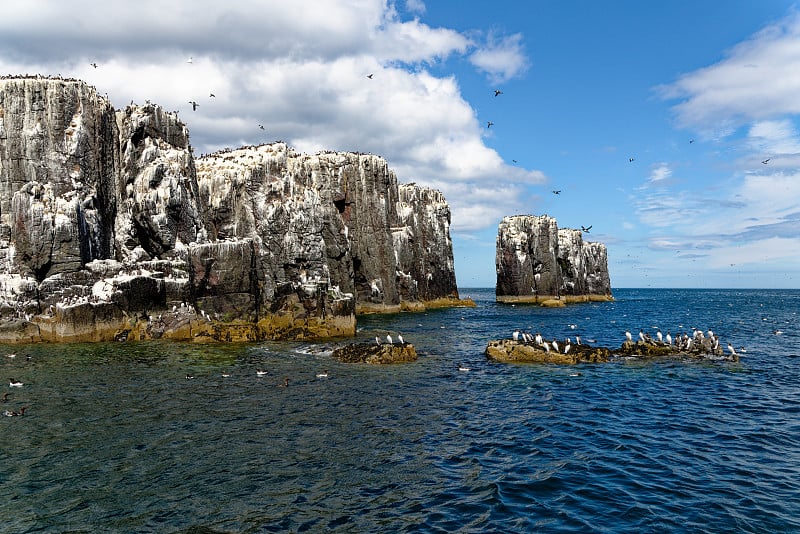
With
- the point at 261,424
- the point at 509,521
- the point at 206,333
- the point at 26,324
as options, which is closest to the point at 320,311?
the point at 206,333

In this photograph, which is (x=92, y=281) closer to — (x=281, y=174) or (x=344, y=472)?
(x=281, y=174)

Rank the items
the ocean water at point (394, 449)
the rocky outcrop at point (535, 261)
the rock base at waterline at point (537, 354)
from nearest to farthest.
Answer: the ocean water at point (394, 449)
the rock base at waterline at point (537, 354)
the rocky outcrop at point (535, 261)

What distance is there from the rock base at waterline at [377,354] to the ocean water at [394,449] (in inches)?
79.2

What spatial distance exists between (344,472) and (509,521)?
18.9 ft

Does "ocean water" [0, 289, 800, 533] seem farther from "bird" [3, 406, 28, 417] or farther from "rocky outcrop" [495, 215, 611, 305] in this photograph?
"rocky outcrop" [495, 215, 611, 305]

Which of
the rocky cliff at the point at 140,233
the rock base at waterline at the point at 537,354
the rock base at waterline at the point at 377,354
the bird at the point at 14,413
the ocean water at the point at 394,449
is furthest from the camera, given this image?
the rocky cliff at the point at 140,233

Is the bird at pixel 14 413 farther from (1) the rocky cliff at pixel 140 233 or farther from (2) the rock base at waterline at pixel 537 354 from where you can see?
(2) the rock base at waterline at pixel 537 354

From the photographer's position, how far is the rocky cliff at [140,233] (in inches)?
1810

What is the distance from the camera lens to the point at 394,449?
19.2 m

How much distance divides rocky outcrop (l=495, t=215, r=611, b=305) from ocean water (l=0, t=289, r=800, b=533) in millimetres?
89841

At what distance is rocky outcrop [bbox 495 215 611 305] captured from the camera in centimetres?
12469

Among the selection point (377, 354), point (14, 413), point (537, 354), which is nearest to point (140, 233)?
point (377, 354)

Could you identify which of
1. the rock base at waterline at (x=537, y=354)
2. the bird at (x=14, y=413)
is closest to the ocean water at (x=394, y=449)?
the bird at (x=14, y=413)

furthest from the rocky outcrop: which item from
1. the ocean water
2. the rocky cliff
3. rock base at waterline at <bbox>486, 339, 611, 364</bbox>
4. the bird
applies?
the bird
